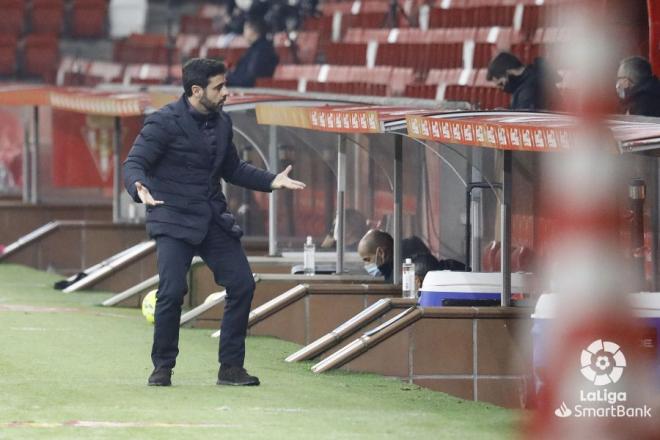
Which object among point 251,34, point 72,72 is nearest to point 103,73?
point 72,72

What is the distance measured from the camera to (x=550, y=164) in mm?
9656

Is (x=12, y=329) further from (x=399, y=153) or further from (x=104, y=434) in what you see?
(x=104, y=434)

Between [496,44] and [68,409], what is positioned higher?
[496,44]

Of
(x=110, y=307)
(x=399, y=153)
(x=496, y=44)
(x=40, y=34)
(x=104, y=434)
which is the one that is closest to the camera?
(x=104, y=434)

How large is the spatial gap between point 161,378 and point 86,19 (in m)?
26.1

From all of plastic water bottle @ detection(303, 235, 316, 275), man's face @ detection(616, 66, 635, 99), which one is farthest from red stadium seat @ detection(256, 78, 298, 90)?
man's face @ detection(616, 66, 635, 99)

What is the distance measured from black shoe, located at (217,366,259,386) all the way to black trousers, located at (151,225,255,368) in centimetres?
8

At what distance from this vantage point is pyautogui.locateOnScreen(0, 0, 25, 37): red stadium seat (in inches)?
1298

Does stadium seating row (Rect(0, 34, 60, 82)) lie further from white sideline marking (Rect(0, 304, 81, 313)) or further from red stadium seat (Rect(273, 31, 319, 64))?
white sideline marking (Rect(0, 304, 81, 313))

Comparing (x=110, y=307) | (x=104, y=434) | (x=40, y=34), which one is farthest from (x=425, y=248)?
(x=40, y=34)

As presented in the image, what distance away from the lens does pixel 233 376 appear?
8.51 meters

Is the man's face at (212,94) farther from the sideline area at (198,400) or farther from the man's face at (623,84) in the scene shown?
the man's face at (623,84)

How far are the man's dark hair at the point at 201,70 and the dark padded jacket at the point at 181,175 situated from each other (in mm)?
194

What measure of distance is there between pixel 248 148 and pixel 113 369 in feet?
20.7
